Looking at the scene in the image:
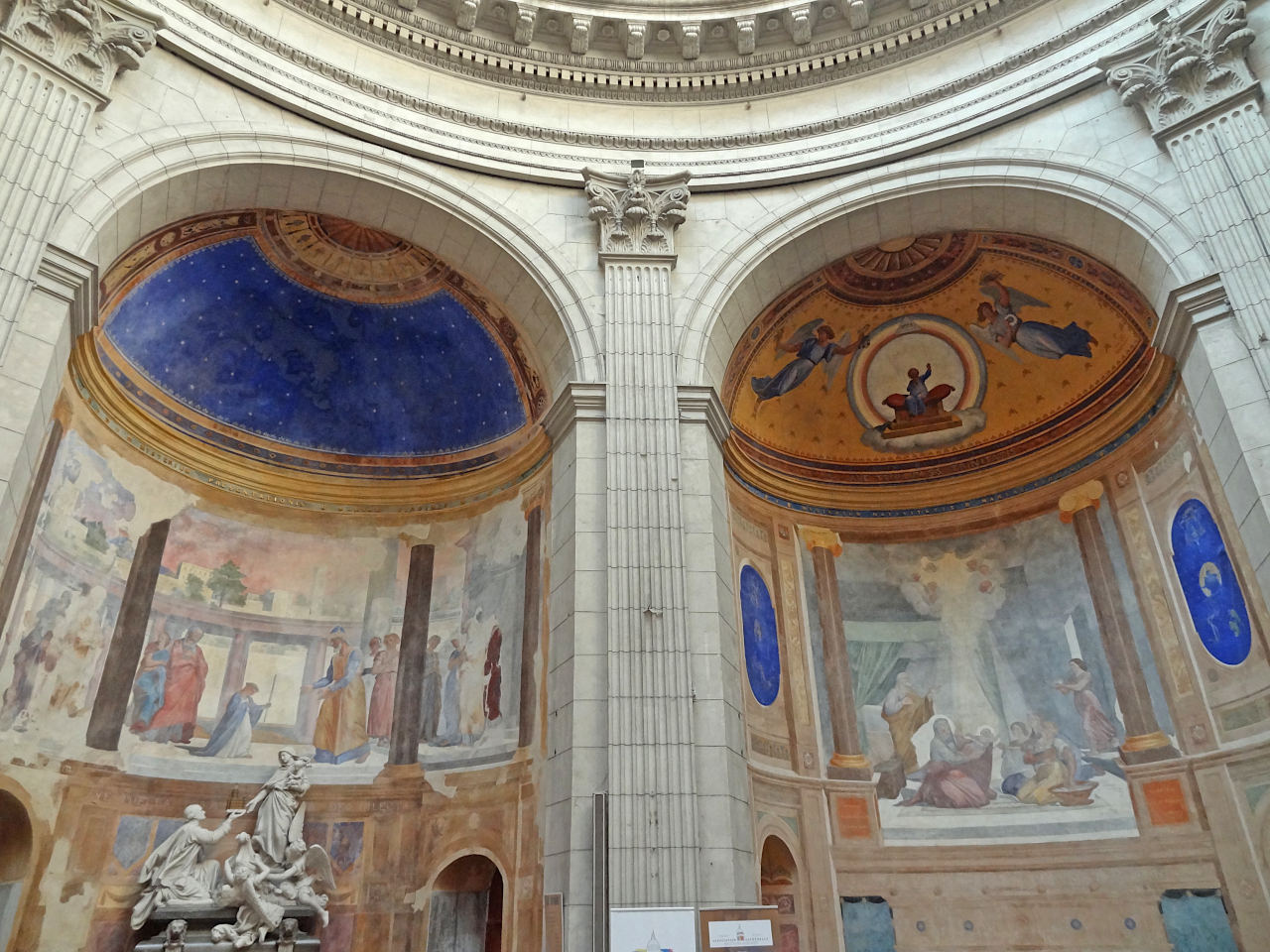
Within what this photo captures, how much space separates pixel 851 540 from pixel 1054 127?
216 inches

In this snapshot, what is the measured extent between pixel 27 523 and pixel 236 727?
313cm

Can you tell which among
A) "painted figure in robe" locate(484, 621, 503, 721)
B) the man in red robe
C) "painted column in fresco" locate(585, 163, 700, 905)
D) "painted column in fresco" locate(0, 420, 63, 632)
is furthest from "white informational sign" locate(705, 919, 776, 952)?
"painted column in fresco" locate(0, 420, 63, 632)

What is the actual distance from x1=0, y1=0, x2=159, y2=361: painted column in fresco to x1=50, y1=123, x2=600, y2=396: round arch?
49 cm

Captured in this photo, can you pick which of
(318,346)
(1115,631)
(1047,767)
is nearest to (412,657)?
(318,346)

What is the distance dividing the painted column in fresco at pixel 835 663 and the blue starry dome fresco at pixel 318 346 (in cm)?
435

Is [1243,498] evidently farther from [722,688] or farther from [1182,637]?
[722,688]

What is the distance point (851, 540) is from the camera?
40.8 ft

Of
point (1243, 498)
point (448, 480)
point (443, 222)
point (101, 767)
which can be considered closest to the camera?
point (1243, 498)

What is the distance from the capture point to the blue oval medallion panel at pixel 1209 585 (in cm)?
948

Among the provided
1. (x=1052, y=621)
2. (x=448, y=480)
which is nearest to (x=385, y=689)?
(x=448, y=480)

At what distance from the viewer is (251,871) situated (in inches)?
A: 358

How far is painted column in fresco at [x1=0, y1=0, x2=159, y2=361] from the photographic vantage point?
7.27 metres

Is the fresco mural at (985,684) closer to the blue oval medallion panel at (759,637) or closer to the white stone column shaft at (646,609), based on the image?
the blue oval medallion panel at (759,637)

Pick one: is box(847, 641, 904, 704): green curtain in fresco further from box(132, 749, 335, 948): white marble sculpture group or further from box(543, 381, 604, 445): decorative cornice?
box(132, 749, 335, 948): white marble sculpture group
